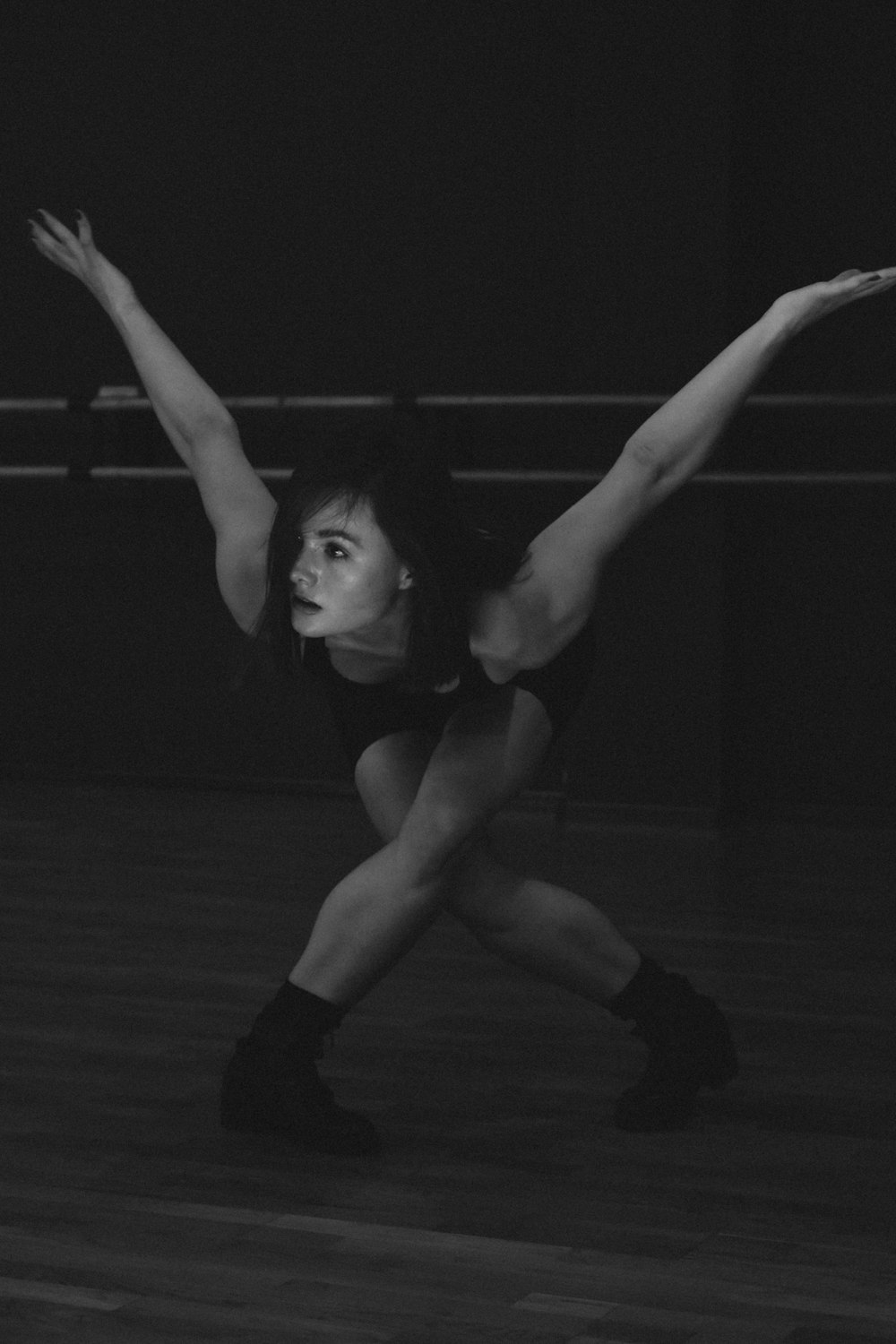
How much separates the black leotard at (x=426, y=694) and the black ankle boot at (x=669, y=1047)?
320 millimetres

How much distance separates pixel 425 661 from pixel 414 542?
0.12 meters

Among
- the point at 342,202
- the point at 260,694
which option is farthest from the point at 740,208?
the point at 260,694

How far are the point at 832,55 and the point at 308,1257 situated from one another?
3.64 meters

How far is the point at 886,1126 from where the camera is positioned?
2.22m

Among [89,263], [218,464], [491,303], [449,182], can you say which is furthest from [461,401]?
[218,464]

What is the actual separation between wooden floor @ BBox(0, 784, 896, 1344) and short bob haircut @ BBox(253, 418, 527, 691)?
0.52 m

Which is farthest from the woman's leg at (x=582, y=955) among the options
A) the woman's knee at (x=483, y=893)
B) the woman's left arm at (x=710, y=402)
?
the woman's left arm at (x=710, y=402)

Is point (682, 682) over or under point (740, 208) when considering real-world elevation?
under

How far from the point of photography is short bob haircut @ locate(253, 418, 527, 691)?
200 centimetres

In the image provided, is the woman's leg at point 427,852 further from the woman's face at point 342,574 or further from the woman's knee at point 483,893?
the woman's face at point 342,574

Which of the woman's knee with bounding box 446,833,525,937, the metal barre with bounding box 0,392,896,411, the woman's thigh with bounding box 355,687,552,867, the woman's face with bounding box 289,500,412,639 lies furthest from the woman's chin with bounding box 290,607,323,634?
the metal barre with bounding box 0,392,896,411

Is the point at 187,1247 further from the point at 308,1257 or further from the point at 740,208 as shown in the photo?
the point at 740,208

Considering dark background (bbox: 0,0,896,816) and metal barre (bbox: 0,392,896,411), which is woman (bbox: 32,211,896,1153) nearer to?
metal barre (bbox: 0,392,896,411)

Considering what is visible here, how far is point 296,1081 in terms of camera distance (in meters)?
2.11
